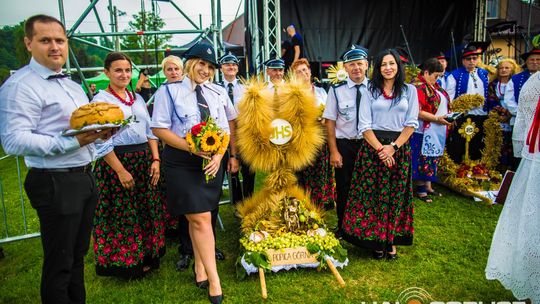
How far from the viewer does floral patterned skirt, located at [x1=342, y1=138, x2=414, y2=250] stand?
3480 mm

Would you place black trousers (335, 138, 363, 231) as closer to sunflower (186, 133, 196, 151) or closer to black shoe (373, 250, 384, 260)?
black shoe (373, 250, 384, 260)

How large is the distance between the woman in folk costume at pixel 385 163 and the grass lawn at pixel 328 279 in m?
0.29

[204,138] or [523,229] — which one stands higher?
[204,138]

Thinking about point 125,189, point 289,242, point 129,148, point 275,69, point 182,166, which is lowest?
point 289,242

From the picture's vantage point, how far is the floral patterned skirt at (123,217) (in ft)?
10.5

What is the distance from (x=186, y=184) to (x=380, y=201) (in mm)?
1779

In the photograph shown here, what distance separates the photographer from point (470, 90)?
5934mm

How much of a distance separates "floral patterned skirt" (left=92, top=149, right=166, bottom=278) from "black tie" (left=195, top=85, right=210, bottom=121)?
77cm

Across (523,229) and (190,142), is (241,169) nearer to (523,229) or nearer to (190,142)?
(190,142)

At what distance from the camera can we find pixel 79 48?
2189 centimetres

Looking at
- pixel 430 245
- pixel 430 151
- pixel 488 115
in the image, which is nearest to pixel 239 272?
pixel 430 245

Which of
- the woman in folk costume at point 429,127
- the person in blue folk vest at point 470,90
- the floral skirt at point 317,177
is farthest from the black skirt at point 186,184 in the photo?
the person in blue folk vest at point 470,90

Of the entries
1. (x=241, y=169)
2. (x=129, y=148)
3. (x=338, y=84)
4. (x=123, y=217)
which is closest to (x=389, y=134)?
(x=338, y=84)

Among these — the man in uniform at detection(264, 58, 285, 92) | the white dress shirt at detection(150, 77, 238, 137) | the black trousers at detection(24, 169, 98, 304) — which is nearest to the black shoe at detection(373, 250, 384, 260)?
the white dress shirt at detection(150, 77, 238, 137)
